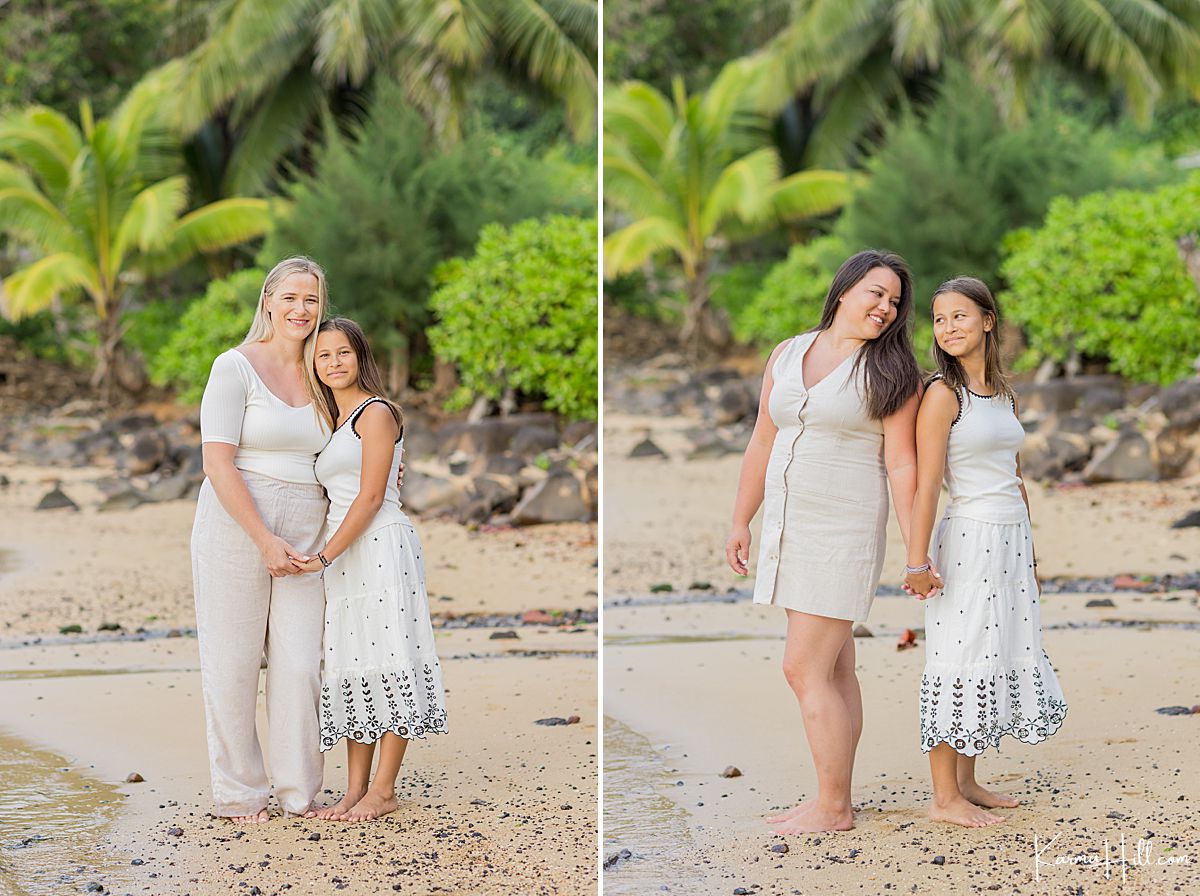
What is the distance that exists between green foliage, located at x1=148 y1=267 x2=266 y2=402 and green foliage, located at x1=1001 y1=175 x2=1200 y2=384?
7752 mm

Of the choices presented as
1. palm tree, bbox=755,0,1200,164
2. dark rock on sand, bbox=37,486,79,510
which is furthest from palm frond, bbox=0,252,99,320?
palm tree, bbox=755,0,1200,164

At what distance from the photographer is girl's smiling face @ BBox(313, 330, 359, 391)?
4.30 metres

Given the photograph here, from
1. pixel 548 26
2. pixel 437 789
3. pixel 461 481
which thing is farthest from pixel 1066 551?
pixel 548 26

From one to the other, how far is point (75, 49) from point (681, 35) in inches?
339

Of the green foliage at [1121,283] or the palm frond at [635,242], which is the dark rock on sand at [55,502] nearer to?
the palm frond at [635,242]

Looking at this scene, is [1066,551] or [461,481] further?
[461,481]

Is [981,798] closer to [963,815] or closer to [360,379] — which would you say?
[963,815]

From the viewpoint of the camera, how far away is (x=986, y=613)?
4.06 meters

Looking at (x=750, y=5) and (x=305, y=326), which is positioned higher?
(x=750, y=5)

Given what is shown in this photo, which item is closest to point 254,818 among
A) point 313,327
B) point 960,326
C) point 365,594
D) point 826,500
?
point 365,594

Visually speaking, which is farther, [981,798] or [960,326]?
[981,798]

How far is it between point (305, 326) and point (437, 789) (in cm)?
156

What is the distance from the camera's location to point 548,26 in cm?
1498

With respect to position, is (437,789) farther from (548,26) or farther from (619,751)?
(548,26)
